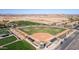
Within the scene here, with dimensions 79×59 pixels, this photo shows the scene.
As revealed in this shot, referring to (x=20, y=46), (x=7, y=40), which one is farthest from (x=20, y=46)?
(x=7, y=40)

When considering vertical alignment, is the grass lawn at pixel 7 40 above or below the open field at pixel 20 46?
above

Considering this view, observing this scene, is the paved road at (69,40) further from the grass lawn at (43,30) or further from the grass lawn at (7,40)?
the grass lawn at (7,40)

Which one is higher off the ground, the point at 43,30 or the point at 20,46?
the point at 43,30

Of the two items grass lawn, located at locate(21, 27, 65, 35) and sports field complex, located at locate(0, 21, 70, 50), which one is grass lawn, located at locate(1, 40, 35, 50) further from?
grass lawn, located at locate(21, 27, 65, 35)

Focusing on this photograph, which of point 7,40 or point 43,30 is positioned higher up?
point 43,30

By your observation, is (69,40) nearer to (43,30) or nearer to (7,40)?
(43,30)

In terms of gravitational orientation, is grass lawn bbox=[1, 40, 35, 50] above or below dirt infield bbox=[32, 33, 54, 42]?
below

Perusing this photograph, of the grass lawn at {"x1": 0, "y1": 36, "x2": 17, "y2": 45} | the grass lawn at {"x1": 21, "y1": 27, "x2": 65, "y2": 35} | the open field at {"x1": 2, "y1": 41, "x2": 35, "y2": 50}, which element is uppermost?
the grass lawn at {"x1": 21, "y1": 27, "x2": 65, "y2": 35}

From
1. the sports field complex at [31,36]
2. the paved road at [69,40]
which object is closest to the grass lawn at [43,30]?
the sports field complex at [31,36]

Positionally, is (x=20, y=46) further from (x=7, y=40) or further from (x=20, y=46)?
(x=7, y=40)

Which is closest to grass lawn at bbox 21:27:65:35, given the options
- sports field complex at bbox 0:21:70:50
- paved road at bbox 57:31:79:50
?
sports field complex at bbox 0:21:70:50

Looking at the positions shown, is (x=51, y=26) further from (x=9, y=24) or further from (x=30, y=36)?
(x=9, y=24)
